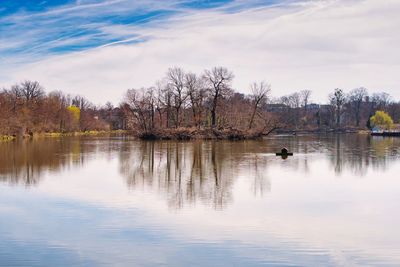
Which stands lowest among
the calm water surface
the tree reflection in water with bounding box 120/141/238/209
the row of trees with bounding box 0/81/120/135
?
the calm water surface

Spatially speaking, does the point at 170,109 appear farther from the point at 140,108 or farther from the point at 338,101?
the point at 338,101

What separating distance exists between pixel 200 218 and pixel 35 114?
234 feet

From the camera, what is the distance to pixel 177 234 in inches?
437

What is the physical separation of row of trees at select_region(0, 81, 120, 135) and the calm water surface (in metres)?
47.8

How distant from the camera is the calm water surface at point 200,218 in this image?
9484 mm

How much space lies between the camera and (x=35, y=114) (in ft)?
256

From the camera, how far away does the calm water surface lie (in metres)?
9.48

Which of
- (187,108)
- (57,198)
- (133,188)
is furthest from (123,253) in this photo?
(187,108)

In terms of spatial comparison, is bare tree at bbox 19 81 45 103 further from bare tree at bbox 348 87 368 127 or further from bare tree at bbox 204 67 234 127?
bare tree at bbox 348 87 368 127

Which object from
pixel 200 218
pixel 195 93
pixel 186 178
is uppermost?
pixel 195 93

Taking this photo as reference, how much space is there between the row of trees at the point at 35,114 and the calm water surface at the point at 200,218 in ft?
157

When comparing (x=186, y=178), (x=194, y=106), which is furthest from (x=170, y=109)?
(x=186, y=178)

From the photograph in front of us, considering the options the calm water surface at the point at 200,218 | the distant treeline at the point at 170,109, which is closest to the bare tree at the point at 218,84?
the distant treeline at the point at 170,109

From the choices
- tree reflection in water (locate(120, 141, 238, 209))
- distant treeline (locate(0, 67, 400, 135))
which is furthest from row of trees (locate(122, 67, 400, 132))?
tree reflection in water (locate(120, 141, 238, 209))
